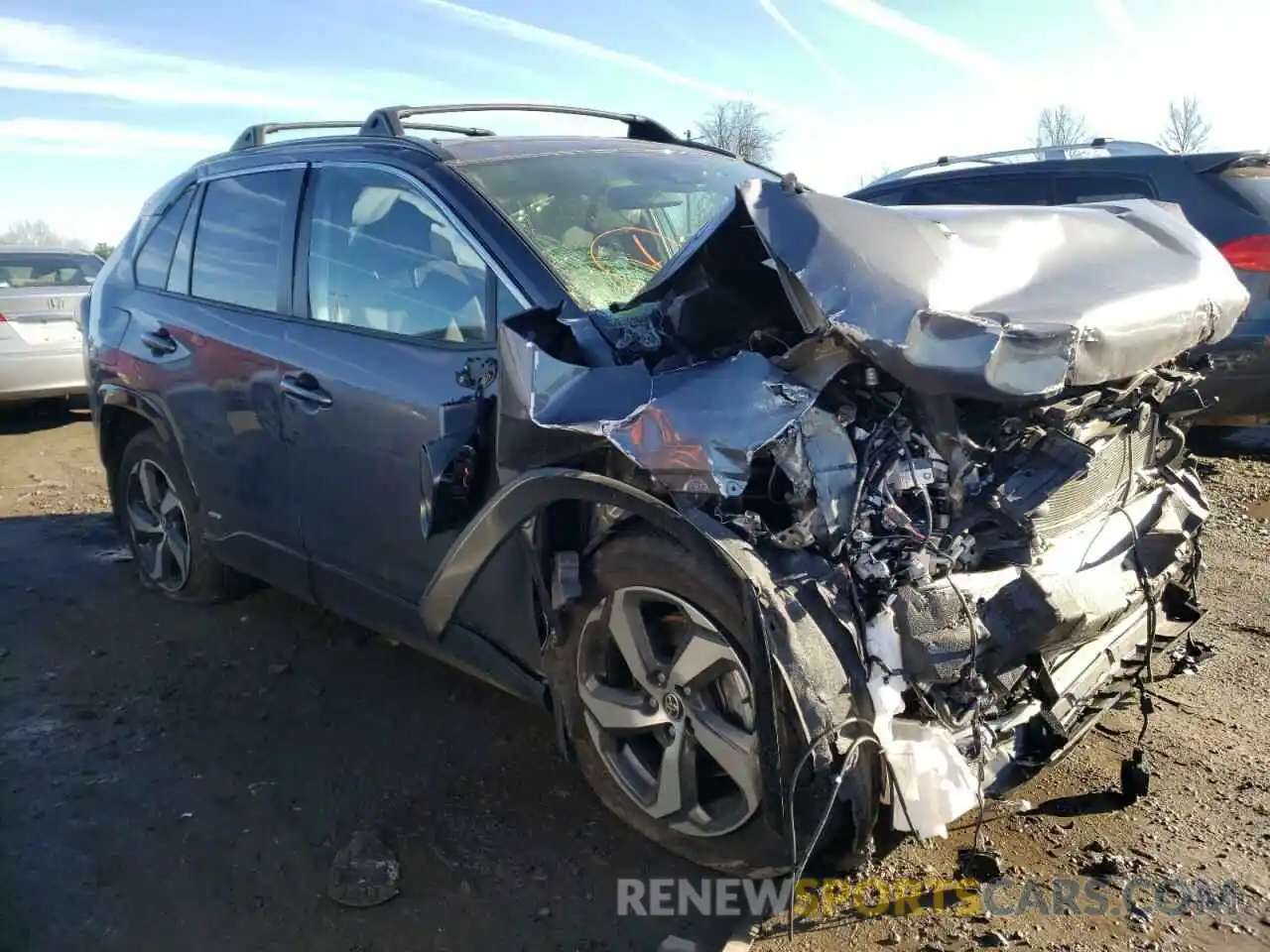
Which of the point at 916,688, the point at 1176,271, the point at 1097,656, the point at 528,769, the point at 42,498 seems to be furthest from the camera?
the point at 42,498

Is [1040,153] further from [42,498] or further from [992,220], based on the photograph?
[42,498]

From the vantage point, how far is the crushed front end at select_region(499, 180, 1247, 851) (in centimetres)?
248

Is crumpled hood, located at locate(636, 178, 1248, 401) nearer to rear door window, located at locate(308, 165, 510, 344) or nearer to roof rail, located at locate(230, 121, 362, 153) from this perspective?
rear door window, located at locate(308, 165, 510, 344)

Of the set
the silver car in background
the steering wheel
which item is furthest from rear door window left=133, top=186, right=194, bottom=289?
the silver car in background

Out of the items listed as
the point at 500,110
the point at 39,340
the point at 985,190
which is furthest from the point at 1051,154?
the point at 39,340

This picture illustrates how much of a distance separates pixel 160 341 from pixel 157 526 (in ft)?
3.30

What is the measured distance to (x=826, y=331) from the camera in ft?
8.50

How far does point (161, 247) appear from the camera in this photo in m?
4.90

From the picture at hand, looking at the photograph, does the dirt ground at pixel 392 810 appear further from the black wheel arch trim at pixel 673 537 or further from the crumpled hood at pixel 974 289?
the crumpled hood at pixel 974 289

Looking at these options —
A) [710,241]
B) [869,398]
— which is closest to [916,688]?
[869,398]

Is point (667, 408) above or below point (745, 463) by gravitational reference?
above

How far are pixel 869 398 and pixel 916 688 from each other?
2.41 feet

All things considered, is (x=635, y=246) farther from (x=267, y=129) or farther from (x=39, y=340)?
(x=39, y=340)

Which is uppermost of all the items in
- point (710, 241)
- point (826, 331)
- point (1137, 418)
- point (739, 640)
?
point (710, 241)
